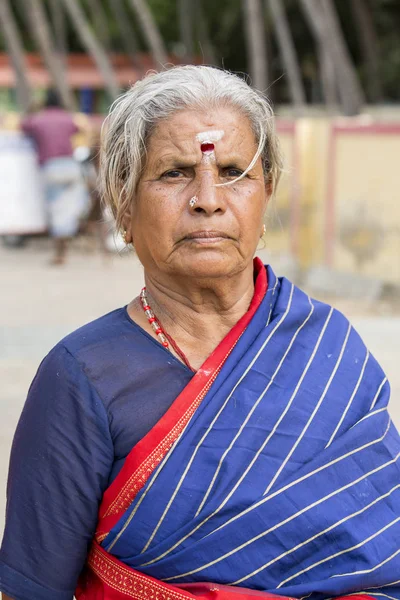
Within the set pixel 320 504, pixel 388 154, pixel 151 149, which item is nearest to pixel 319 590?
pixel 320 504

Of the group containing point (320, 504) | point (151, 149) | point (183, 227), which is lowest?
point (320, 504)

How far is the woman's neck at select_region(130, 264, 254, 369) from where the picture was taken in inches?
87.0

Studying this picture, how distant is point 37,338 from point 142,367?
17.7ft

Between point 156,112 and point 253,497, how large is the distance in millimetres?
751

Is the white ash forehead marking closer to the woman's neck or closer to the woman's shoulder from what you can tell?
the woman's neck

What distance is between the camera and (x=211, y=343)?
2.23 m

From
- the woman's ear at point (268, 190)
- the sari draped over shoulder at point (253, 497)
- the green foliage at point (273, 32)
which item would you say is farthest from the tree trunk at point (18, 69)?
the sari draped over shoulder at point (253, 497)

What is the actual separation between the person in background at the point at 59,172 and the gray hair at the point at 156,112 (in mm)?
9396

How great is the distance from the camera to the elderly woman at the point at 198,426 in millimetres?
2002

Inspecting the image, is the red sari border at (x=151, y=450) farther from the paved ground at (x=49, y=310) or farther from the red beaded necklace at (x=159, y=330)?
the paved ground at (x=49, y=310)

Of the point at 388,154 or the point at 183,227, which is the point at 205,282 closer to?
the point at 183,227

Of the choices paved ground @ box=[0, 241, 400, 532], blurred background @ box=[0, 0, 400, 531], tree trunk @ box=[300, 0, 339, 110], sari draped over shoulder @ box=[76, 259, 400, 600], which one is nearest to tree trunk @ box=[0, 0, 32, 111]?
blurred background @ box=[0, 0, 400, 531]

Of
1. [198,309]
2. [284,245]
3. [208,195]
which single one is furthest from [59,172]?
[208,195]

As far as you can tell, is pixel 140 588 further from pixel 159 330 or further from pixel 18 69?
pixel 18 69
